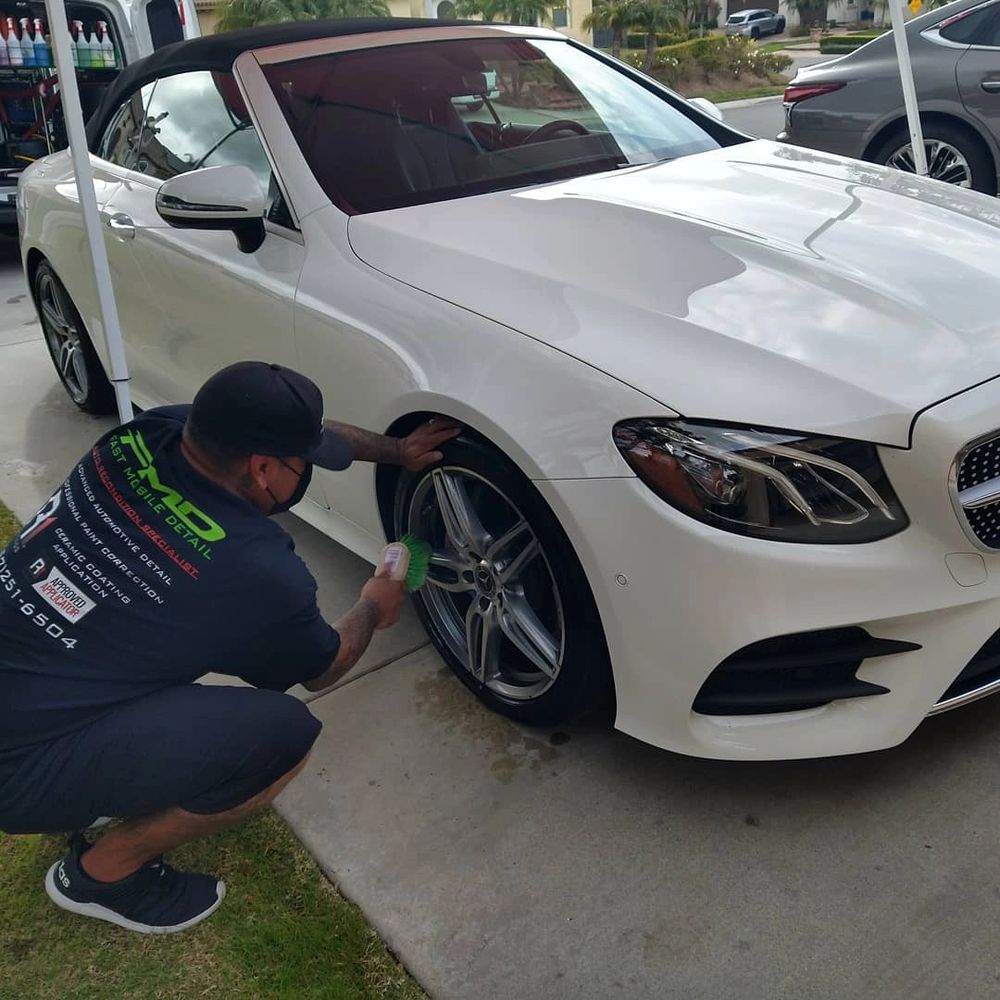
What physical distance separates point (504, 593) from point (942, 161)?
5.28 m

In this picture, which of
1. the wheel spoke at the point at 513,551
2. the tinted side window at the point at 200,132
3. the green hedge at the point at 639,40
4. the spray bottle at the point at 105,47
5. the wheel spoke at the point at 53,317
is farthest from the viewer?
the green hedge at the point at 639,40

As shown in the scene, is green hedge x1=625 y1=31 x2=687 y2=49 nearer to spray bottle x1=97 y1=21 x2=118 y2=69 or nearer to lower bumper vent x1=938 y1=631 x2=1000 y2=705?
spray bottle x1=97 y1=21 x2=118 y2=69

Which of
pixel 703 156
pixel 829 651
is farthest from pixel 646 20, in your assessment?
pixel 829 651

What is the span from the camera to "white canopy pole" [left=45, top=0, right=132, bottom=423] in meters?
2.85

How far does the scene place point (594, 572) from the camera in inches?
79.7

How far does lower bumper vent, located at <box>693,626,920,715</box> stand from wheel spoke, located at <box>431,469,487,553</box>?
2.17 feet

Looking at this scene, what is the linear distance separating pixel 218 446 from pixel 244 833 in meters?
0.97

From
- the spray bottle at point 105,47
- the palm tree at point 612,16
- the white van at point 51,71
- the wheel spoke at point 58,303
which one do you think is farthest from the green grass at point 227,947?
the palm tree at point 612,16

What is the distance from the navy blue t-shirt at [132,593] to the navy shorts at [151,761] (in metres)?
0.04

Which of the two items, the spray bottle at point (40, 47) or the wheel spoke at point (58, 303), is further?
the spray bottle at point (40, 47)

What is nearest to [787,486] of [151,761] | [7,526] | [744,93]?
[151,761]

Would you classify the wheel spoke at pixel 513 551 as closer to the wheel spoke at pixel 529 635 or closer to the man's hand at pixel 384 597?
the wheel spoke at pixel 529 635

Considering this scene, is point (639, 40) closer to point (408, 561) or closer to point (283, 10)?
point (283, 10)

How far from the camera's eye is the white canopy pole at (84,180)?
9.35 ft
